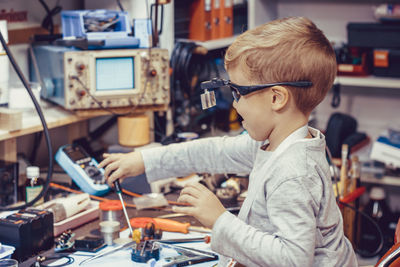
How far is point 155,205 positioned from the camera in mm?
2141

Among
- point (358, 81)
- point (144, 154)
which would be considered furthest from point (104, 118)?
point (358, 81)

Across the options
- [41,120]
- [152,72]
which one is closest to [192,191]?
[41,120]

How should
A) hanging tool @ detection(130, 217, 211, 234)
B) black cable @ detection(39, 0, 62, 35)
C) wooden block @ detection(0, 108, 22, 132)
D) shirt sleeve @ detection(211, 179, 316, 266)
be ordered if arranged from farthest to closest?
black cable @ detection(39, 0, 62, 35)
wooden block @ detection(0, 108, 22, 132)
hanging tool @ detection(130, 217, 211, 234)
shirt sleeve @ detection(211, 179, 316, 266)

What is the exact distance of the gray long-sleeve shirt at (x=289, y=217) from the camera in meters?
1.28

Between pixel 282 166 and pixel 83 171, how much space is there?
3.63 feet

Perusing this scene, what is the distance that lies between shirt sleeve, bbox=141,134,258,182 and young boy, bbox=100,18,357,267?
248mm

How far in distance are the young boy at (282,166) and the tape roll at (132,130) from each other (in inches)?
41.6

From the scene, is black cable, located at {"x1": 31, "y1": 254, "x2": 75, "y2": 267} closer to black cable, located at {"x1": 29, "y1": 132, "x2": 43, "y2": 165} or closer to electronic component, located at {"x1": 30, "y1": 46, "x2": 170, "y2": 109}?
electronic component, located at {"x1": 30, "y1": 46, "x2": 170, "y2": 109}

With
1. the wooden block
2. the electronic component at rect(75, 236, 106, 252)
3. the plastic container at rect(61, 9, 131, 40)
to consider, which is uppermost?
the plastic container at rect(61, 9, 131, 40)

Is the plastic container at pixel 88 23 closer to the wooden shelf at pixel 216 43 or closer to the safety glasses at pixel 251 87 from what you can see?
the wooden shelf at pixel 216 43

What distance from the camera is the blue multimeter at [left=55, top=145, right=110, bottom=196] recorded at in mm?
2244

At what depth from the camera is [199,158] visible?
1.75m

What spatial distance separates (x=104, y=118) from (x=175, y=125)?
33 cm

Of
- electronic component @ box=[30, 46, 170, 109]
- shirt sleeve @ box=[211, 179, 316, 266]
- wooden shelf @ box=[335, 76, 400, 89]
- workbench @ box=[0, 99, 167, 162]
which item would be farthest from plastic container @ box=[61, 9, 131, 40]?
wooden shelf @ box=[335, 76, 400, 89]
